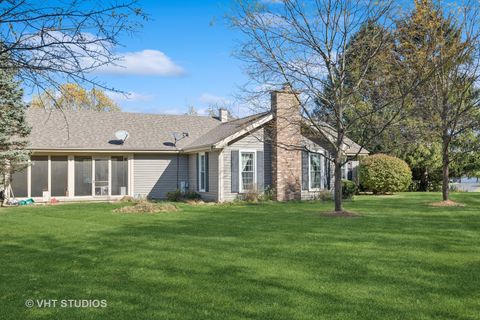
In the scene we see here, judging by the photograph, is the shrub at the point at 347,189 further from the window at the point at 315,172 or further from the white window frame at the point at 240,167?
the white window frame at the point at 240,167

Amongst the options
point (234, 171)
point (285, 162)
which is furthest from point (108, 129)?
point (285, 162)

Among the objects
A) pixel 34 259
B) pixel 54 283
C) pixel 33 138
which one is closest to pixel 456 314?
pixel 54 283

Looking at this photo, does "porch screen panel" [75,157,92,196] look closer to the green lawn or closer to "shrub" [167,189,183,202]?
"shrub" [167,189,183,202]

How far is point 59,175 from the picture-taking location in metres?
21.3

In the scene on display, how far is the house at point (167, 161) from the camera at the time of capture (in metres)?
20.2

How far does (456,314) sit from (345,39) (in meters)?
11.5

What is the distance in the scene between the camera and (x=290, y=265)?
726cm

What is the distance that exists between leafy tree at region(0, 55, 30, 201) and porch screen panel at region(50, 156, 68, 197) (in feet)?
6.46

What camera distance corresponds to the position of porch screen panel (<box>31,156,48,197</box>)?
68.1 ft

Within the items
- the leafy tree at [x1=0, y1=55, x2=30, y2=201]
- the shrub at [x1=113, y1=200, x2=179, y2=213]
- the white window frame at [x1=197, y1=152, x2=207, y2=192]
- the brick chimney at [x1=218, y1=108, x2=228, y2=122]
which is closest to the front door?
the leafy tree at [x1=0, y1=55, x2=30, y2=201]

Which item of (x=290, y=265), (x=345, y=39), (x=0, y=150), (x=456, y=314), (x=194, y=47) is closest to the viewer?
(x=456, y=314)

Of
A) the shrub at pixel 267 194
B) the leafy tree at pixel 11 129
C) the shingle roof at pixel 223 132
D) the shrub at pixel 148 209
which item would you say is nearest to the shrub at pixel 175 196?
the shingle roof at pixel 223 132

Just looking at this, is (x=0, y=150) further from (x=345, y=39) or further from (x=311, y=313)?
(x=311, y=313)

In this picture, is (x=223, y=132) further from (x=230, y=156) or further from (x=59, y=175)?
(x=59, y=175)
